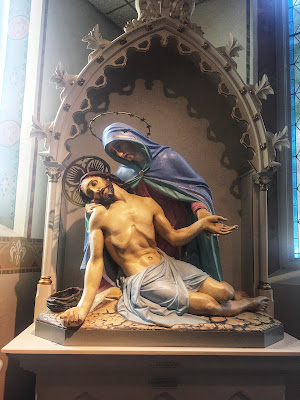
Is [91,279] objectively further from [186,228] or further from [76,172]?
[76,172]

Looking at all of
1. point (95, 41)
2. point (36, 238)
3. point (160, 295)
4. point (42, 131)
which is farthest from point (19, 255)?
point (95, 41)

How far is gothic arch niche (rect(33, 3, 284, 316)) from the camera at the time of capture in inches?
91.2

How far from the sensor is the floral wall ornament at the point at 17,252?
7.78 feet

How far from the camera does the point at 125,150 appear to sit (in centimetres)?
214

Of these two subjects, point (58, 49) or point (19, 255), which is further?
point (58, 49)

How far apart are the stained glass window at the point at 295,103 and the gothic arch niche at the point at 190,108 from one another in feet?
1.72

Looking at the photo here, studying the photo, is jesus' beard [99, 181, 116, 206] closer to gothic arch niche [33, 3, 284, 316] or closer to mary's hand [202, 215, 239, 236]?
mary's hand [202, 215, 239, 236]

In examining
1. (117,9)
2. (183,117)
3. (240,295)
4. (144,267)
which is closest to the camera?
(144,267)

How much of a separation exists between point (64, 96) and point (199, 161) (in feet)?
3.37

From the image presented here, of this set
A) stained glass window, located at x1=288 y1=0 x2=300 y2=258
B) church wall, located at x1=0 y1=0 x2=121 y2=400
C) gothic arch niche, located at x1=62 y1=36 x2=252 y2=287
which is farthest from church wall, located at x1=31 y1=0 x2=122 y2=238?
stained glass window, located at x1=288 y1=0 x2=300 y2=258

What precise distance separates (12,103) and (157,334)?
73.6 inches

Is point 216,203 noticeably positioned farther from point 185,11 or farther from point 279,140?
point 185,11

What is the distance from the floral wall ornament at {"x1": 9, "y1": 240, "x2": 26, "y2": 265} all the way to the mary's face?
886 mm

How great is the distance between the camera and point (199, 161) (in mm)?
2691
